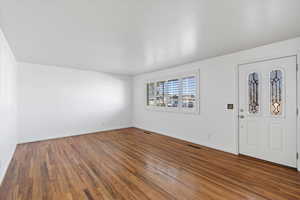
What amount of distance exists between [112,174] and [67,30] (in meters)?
2.49

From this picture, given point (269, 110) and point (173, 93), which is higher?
point (173, 93)

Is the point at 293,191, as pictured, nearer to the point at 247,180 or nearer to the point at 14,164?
the point at 247,180

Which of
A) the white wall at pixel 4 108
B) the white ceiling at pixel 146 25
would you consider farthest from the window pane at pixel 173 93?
the white wall at pixel 4 108

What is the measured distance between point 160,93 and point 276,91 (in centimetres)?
343

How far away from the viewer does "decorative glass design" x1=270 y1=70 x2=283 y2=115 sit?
112 inches

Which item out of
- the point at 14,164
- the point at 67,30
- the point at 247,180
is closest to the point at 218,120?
the point at 247,180

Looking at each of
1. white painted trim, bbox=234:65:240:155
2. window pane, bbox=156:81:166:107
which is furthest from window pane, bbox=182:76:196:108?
white painted trim, bbox=234:65:240:155

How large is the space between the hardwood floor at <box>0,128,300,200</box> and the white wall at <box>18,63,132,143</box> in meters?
1.06

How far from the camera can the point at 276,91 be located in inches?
113

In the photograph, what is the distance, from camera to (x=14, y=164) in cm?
294

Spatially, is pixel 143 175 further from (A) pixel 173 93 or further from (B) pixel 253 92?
(A) pixel 173 93

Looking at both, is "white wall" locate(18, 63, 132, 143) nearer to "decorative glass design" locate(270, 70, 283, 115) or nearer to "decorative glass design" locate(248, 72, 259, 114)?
"decorative glass design" locate(248, 72, 259, 114)

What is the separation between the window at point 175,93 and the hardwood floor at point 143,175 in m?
1.40

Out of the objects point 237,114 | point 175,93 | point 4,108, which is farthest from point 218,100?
point 4,108
